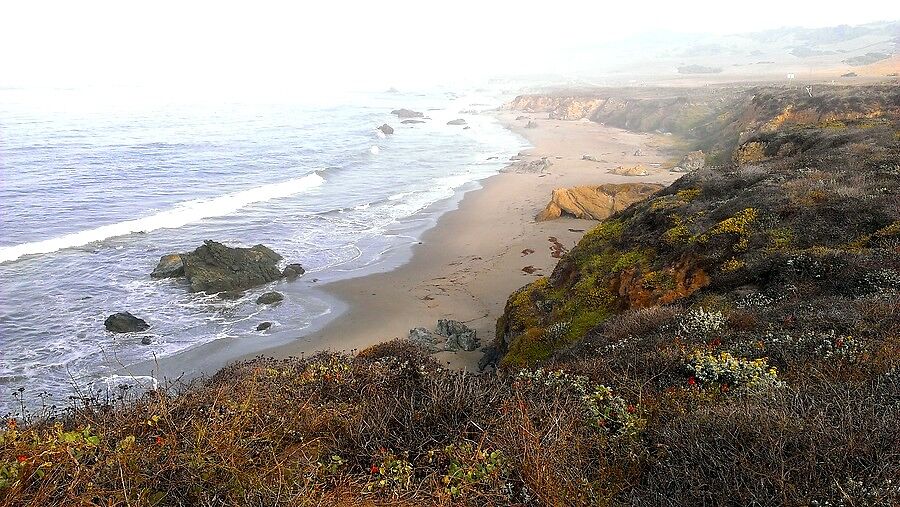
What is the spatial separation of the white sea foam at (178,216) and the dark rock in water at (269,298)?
31.2 feet

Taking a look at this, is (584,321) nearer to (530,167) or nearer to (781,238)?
(781,238)

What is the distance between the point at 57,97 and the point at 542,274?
81685 millimetres

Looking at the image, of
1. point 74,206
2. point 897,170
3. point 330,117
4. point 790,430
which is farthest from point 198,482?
point 330,117

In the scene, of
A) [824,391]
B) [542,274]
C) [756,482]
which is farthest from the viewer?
[542,274]

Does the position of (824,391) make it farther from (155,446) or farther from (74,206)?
(74,206)

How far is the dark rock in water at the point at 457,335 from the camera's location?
12.7 m

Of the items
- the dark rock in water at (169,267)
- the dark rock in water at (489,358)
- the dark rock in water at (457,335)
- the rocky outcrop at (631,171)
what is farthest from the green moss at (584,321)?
the rocky outcrop at (631,171)

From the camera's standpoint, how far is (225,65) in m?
158

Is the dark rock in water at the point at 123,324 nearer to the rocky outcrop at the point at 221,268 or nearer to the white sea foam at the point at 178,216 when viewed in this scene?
the rocky outcrop at the point at 221,268

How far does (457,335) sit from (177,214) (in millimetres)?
18021

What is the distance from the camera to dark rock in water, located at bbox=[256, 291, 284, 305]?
650 inches

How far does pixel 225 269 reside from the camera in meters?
17.7

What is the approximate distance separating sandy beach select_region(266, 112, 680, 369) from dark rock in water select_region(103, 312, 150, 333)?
3.91m

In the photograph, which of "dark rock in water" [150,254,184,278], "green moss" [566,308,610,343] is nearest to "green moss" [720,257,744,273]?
"green moss" [566,308,610,343]
